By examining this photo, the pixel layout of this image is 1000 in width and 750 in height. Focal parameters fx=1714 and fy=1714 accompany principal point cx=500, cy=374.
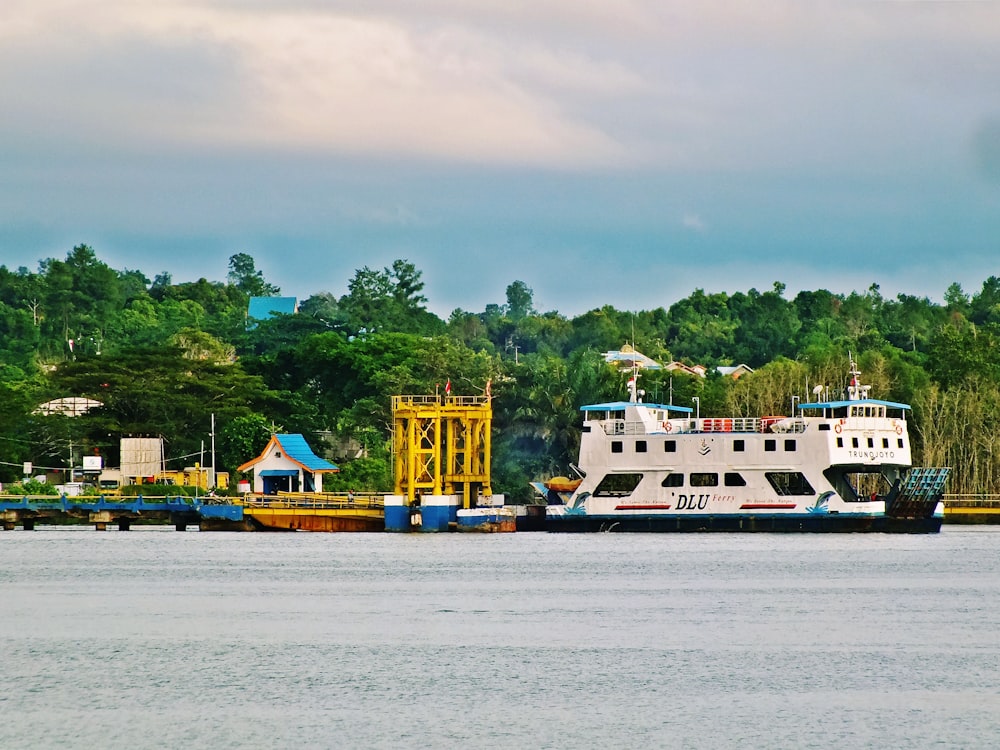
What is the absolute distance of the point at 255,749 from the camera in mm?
26078

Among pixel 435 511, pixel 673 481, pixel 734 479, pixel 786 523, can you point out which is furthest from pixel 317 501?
pixel 786 523

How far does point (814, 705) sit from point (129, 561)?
110ft

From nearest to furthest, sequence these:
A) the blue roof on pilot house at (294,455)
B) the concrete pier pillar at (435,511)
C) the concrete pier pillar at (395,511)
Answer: the concrete pier pillar at (435,511) → the concrete pier pillar at (395,511) → the blue roof on pilot house at (294,455)

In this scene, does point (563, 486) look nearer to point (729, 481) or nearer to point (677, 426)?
point (677, 426)

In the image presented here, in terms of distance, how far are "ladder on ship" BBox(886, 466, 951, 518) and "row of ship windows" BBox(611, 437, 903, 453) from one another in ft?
5.87

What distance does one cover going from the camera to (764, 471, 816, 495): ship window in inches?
2492

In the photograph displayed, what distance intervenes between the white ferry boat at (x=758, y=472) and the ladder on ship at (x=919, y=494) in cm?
4

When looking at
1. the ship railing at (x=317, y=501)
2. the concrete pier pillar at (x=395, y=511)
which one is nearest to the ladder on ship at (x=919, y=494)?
the concrete pier pillar at (x=395, y=511)

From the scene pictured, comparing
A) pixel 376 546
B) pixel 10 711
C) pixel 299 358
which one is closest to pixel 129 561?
pixel 376 546

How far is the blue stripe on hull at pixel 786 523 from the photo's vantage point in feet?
208

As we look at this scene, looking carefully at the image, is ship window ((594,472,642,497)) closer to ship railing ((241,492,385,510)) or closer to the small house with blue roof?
ship railing ((241,492,385,510))

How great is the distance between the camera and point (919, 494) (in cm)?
6259

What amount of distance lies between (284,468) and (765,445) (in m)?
27.6

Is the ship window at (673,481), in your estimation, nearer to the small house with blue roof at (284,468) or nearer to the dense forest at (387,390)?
the dense forest at (387,390)
